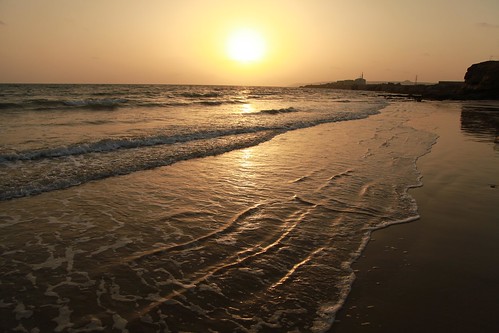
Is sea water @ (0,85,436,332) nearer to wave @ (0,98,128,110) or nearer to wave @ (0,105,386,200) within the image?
wave @ (0,105,386,200)

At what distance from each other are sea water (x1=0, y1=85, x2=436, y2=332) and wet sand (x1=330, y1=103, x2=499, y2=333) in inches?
11.4

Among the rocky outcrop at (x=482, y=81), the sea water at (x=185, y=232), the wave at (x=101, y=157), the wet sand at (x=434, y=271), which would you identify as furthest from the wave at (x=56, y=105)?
the rocky outcrop at (x=482, y=81)

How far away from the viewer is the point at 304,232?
5.41 meters

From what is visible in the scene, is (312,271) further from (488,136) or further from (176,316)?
(488,136)

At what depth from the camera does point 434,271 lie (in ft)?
13.7

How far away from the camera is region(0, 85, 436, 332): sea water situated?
3.42 m

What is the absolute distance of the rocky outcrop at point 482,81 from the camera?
5514cm

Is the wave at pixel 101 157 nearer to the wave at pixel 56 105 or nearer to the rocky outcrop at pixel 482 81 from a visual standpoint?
the wave at pixel 56 105

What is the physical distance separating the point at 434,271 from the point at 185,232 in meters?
3.66

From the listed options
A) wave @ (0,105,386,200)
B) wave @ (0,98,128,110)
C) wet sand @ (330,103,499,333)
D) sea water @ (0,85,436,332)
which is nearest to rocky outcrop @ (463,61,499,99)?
sea water @ (0,85,436,332)

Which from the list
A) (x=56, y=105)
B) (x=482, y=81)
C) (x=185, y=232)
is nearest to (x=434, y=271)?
(x=185, y=232)

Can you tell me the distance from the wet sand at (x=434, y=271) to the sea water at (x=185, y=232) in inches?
11.4

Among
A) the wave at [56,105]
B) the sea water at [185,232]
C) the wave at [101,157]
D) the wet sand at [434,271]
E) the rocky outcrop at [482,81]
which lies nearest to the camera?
the wet sand at [434,271]

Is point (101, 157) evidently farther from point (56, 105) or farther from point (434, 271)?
point (56, 105)
